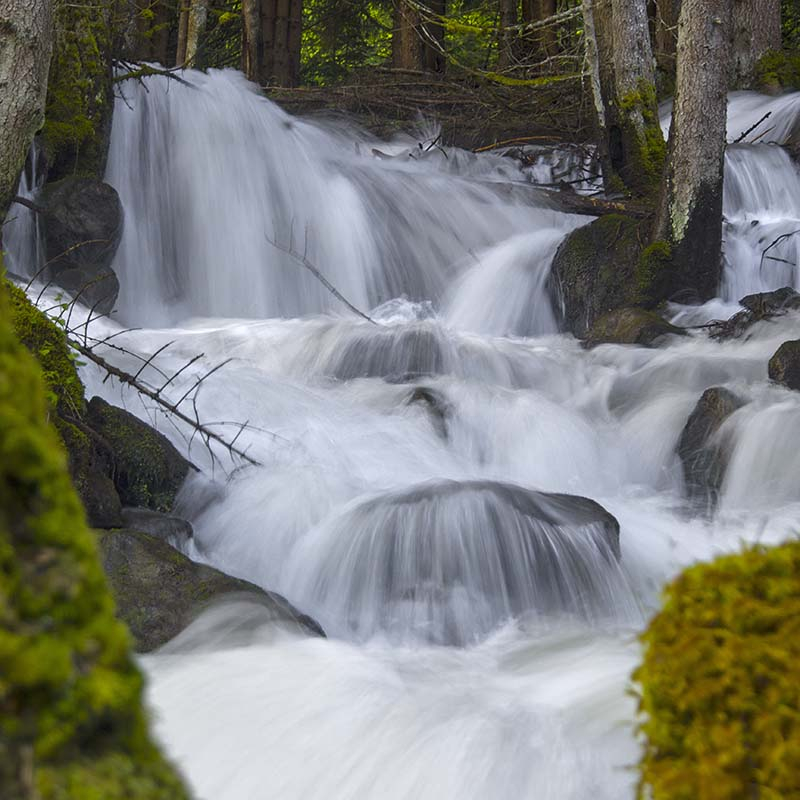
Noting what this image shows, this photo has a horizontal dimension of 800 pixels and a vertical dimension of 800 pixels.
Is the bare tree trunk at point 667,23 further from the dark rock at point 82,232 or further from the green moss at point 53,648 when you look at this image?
the green moss at point 53,648

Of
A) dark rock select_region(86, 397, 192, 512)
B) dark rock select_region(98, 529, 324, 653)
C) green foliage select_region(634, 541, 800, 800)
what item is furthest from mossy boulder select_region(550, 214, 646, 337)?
green foliage select_region(634, 541, 800, 800)

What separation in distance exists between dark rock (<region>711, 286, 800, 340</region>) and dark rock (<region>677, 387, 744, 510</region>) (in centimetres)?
196

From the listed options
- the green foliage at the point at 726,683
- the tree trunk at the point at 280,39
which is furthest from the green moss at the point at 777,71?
the green foliage at the point at 726,683

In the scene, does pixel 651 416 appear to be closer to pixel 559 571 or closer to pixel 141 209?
pixel 559 571

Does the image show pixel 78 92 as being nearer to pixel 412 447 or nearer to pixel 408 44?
pixel 412 447

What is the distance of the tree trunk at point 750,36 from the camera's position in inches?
624

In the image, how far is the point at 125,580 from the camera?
14.2 feet

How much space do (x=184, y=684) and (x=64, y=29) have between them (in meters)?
8.18

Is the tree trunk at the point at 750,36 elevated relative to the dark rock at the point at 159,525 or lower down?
elevated

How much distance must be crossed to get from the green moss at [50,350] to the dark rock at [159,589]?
1.03 metres

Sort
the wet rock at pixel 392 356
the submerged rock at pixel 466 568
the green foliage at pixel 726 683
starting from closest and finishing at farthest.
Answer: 1. the green foliage at pixel 726 683
2. the submerged rock at pixel 466 568
3. the wet rock at pixel 392 356

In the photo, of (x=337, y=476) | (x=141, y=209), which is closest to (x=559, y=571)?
(x=337, y=476)

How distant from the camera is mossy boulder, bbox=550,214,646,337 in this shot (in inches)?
395

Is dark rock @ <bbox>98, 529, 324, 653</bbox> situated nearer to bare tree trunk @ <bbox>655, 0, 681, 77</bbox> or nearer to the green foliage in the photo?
the green foliage
